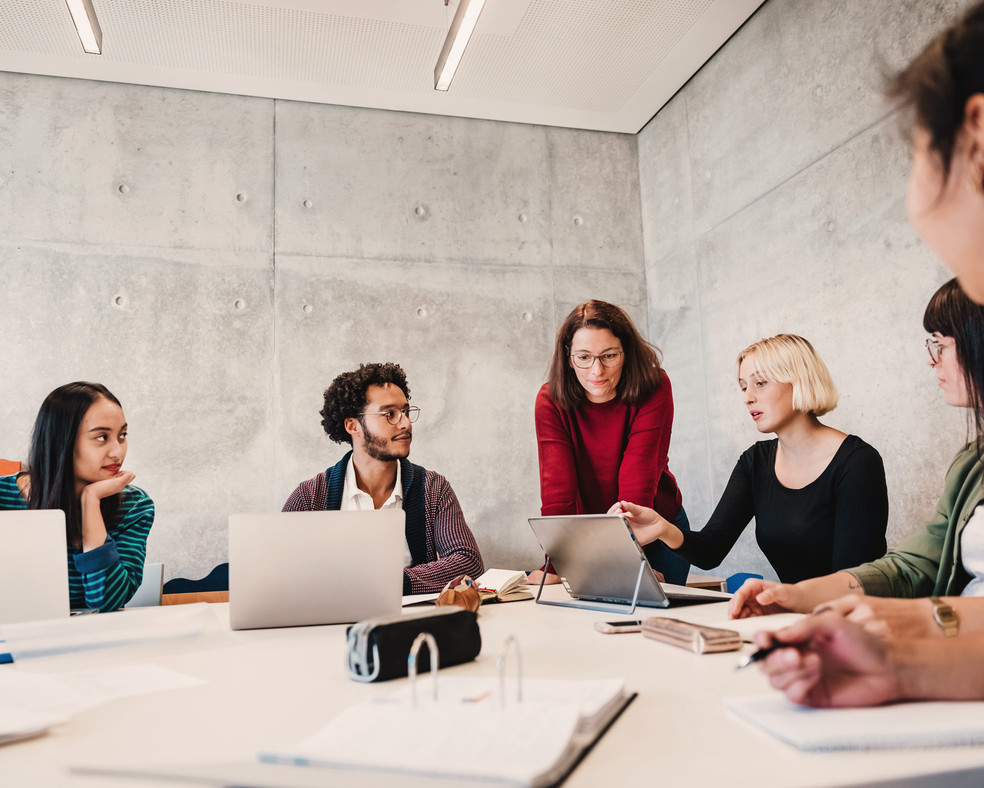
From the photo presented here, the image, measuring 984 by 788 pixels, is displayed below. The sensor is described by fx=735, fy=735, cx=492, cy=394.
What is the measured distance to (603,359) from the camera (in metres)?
2.67

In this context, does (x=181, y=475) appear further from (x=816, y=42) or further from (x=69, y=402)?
(x=816, y=42)

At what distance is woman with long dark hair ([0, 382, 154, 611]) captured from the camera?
223 centimetres

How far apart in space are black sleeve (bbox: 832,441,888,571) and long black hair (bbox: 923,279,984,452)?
68 centimetres

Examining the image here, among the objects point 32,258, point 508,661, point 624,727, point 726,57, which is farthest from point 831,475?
point 32,258

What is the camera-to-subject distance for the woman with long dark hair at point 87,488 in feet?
7.32

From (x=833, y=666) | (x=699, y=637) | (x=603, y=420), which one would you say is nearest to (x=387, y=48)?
(x=603, y=420)

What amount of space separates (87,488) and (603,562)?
1.62 meters

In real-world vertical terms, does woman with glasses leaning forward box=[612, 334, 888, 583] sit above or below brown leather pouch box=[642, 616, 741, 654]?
above

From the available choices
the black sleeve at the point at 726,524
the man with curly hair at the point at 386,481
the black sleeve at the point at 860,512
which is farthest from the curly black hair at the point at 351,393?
the black sleeve at the point at 860,512

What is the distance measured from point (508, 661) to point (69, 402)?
195 centimetres

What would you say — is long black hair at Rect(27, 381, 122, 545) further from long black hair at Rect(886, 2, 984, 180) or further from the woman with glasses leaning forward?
long black hair at Rect(886, 2, 984, 180)

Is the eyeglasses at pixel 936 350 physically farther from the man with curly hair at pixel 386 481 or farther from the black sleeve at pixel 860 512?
the man with curly hair at pixel 386 481

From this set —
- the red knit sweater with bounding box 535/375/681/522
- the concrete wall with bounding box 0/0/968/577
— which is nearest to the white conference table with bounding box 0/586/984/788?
the red knit sweater with bounding box 535/375/681/522

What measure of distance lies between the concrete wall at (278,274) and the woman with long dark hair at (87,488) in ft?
5.94
